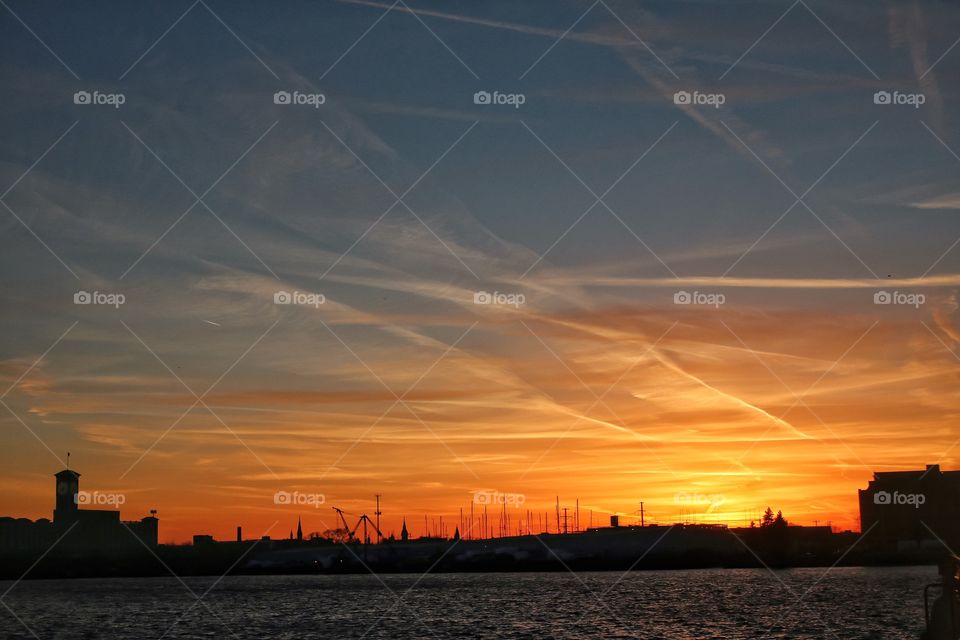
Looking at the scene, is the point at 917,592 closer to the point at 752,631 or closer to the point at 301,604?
the point at 752,631

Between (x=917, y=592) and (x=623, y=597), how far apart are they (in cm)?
4705

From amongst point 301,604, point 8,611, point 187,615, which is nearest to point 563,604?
point 301,604

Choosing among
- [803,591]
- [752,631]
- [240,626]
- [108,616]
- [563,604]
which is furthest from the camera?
[803,591]

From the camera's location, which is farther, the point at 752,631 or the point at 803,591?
the point at 803,591

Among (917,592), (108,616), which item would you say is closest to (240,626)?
(108,616)

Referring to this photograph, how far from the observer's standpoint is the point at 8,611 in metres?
164

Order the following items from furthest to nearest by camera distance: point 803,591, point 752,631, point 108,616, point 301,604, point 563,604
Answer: point 803,591, point 301,604, point 563,604, point 108,616, point 752,631

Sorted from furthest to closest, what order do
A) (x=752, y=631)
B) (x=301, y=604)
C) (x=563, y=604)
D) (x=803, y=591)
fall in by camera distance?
(x=803, y=591)
(x=301, y=604)
(x=563, y=604)
(x=752, y=631)

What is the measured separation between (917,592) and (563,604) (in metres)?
59.9

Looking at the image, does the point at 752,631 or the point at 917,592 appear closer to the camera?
the point at 752,631

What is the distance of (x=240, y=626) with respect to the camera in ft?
395

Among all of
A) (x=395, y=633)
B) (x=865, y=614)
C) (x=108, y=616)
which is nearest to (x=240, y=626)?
(x=395, y=633)

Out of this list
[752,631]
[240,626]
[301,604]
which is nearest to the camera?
[752,631]

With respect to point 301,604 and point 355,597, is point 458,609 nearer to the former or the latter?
point 301,604
